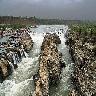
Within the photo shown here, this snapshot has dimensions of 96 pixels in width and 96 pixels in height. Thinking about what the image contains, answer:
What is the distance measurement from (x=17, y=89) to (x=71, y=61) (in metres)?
14.1

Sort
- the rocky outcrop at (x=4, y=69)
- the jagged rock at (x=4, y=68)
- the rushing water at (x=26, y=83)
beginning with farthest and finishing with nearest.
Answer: the jagged rock at (x=4, y=68) → the rocky outcrop at (x=4, y=69) → the rushing water at (x=26, y=83)

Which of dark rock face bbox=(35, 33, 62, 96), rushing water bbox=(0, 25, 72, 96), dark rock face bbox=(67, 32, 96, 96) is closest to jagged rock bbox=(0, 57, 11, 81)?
rushing water bbox=(0, 25, 72, 96)

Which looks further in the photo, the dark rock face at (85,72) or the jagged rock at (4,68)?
the jagged rock at (4,68)

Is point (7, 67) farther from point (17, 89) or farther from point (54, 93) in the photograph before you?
point (54, 93)

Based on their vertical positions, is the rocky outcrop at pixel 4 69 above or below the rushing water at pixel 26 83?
above

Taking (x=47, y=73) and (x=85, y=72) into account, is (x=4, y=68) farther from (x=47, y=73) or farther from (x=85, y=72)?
(x=85, y=72)

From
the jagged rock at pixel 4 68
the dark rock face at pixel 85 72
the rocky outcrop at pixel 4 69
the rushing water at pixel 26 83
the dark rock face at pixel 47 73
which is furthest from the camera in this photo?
the jagged rock at pixel 4 68

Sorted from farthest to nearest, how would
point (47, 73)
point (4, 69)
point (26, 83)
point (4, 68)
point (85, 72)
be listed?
point (4, 68)
point (4, 69)
point (26, 83)
point (47, 73)
point (85, 72)

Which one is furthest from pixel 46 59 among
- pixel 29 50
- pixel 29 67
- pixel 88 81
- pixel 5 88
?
pixel 29 50

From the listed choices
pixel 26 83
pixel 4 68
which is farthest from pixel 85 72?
pixel 4 68

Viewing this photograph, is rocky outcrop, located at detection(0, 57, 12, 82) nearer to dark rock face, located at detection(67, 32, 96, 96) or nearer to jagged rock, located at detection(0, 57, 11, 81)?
jagged rock, located at detection(0, 57, 11, 81)

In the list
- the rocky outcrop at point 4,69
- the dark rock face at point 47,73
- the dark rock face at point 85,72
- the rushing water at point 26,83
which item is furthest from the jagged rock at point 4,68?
the dark rock face at point 85,72

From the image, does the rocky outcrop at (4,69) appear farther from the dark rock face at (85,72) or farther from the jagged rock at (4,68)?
the dark rock face at (85,72)

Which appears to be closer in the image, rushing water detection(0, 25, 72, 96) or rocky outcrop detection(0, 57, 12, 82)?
rushing water detection(0, 25, 72, 96)
